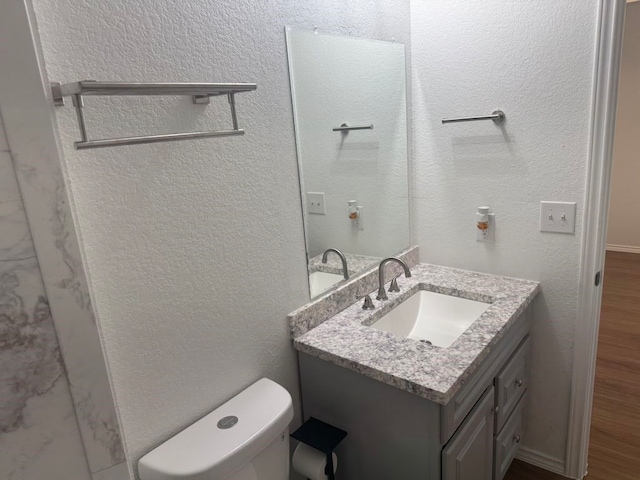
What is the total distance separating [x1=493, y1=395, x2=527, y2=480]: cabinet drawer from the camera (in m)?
1.69

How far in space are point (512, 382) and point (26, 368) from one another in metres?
1.59

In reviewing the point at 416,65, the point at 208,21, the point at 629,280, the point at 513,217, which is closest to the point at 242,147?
the point at 208,21

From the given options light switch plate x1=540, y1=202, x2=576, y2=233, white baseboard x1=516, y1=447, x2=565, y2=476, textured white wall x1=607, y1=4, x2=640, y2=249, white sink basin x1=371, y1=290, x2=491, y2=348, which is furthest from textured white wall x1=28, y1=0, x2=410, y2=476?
textured white wall x1=607, y1=4, x2=640, y2=249

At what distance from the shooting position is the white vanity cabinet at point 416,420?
4.29 feet

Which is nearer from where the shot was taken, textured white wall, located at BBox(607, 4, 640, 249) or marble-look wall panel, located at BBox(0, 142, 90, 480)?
marble-look wall panel, located at BBox(0, 142, 90, 480)

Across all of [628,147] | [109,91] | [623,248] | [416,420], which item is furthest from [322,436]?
[623,248]

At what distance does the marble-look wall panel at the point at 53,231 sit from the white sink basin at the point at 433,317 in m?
1.07

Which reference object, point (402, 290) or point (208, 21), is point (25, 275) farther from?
point (402, 290)

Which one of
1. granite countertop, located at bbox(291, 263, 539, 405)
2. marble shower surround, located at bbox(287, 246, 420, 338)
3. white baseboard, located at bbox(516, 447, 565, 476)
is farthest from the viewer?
white baseboard, located at bbox(516, 447, 565, 476)

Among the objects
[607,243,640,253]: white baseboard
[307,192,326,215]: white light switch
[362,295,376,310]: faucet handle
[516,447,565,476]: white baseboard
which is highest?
[307,192,326,215]: white light switch

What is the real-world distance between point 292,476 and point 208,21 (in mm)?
1453

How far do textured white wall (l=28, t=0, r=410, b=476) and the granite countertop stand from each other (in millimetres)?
186

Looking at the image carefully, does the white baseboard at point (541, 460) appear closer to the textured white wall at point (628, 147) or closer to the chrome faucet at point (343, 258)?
the chrome faucet at point (343, 258)

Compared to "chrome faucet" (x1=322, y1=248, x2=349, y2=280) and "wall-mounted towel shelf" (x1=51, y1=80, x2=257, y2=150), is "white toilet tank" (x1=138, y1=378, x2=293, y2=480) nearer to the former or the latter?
"chrome faucet" (x1=322, y1=248, x2=349, y2=280)
